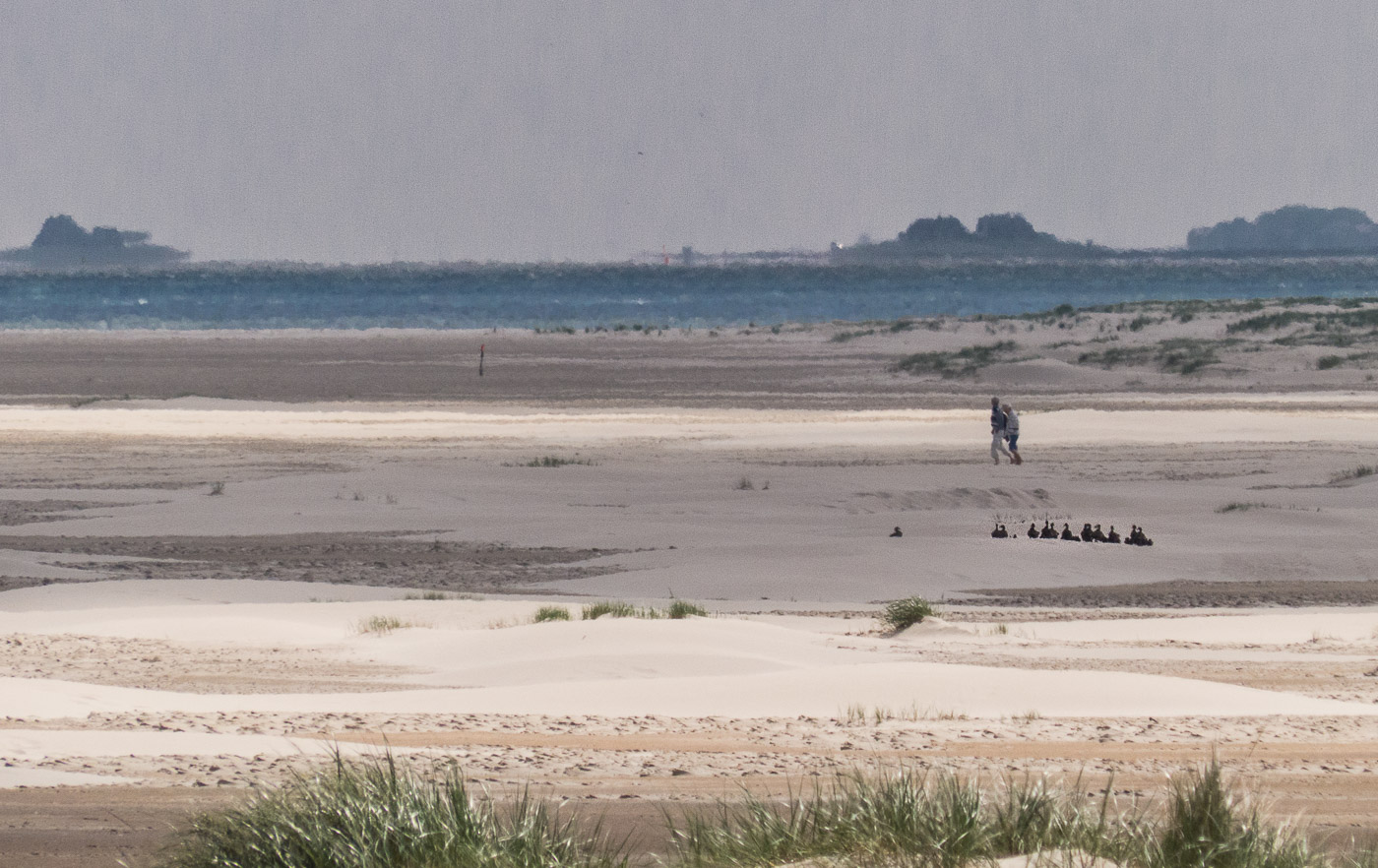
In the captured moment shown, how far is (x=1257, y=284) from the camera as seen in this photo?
159000 millimetres

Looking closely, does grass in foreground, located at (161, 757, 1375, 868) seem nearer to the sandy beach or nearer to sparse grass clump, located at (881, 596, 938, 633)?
the sandy beach

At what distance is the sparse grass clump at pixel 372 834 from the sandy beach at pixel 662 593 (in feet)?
3.65

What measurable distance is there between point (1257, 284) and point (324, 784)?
537 ft

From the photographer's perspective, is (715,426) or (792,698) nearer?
(792,698)

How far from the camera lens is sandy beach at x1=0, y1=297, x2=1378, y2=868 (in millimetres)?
7559

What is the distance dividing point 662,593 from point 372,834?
11020mm

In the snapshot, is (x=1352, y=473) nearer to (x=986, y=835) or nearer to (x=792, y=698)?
(x=792, y=698)

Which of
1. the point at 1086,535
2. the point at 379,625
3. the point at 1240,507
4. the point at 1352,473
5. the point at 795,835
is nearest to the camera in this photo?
the point at 795,835

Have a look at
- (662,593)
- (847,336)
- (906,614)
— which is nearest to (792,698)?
(906,614)

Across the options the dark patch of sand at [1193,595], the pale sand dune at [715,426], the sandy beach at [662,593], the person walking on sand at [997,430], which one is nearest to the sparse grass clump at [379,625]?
the sandy beach at [662,593]

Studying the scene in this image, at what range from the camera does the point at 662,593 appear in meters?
15.7

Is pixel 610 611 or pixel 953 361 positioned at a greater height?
pixel 953 361

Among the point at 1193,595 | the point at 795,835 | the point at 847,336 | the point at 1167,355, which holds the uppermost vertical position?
the point at 795,835

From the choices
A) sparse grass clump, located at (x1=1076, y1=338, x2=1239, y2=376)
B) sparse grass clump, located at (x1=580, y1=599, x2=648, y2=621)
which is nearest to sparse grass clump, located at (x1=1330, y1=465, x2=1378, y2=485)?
sparse grass clump, located at (x1=580, y1=599, x2=648, y2=621)
